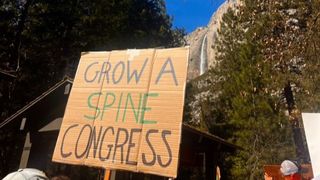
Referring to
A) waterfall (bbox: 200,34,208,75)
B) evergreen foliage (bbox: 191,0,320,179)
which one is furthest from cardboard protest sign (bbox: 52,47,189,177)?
waterfall (bbox: 200,34,208,75)

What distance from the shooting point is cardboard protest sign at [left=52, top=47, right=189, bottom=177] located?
10.1ft

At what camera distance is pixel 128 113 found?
3.30 m

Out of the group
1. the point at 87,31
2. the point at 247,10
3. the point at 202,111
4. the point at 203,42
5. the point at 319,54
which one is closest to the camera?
the point at 319,54

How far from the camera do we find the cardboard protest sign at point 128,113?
307cm

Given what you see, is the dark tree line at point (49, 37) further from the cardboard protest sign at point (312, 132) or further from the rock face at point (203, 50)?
the rock face at point (203, 50)

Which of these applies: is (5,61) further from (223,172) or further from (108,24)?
(223,172)

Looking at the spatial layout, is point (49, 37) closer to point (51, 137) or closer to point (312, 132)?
point (51, 137)

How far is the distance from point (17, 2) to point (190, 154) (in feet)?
50.3

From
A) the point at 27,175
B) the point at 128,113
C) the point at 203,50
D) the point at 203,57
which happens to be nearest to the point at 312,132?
the point at 128,113

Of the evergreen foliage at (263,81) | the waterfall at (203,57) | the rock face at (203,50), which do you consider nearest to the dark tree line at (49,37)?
the evergreen foliage at (263,81)

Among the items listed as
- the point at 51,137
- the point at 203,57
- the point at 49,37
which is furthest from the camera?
the point at 203,57

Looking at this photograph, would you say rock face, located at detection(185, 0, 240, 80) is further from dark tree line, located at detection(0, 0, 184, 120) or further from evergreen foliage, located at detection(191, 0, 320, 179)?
dark tree line, located at detection(0, 0, 184, 120)

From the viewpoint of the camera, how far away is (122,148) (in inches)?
125

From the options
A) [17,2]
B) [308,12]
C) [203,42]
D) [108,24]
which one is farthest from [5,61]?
[203,42]
